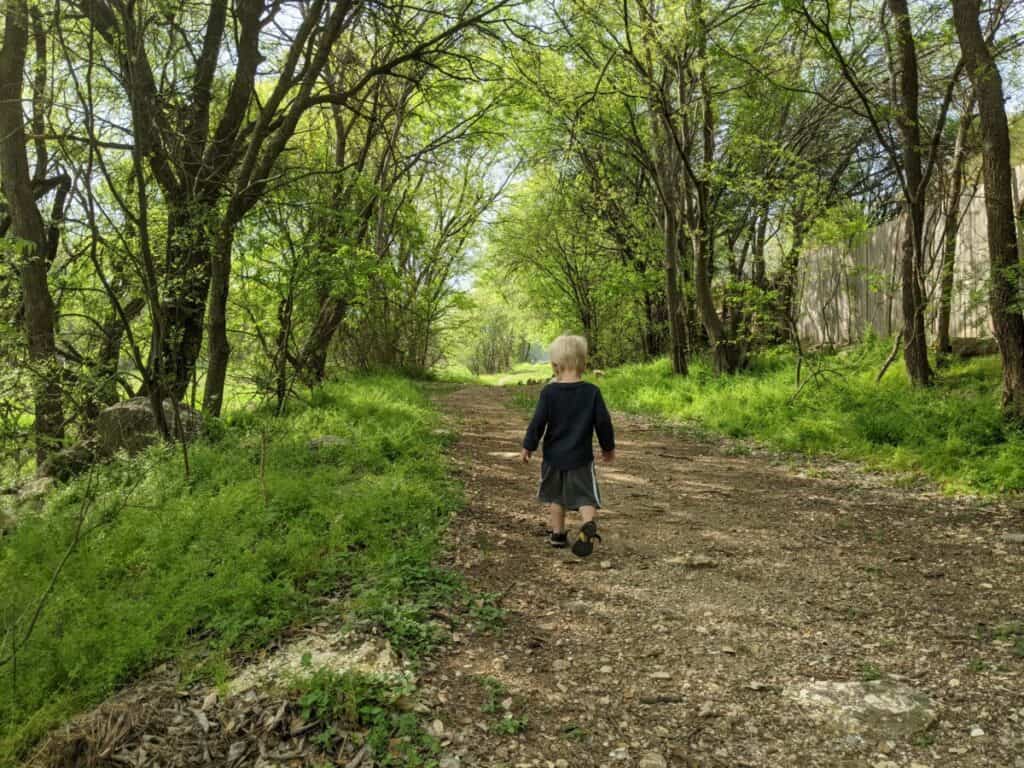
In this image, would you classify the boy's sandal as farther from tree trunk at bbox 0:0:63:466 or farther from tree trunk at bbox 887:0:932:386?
tree trunk at bbox 0:0:63:466

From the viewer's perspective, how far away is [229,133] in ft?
29.0

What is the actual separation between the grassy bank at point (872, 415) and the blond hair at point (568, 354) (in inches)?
167

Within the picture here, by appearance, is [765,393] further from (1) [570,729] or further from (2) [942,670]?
(1) [570,729]

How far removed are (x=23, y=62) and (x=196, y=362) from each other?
525 centimetres

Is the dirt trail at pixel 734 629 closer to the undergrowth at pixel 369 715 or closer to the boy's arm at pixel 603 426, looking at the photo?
the undergrowth at pixel 369 715

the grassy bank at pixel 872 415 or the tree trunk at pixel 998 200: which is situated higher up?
the tree trunk at pixel 998 200

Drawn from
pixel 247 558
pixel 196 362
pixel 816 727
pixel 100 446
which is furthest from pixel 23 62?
pixel 816 727

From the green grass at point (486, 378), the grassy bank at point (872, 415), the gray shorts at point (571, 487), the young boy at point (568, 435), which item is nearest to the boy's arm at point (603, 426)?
the young boy at point (568, 435)

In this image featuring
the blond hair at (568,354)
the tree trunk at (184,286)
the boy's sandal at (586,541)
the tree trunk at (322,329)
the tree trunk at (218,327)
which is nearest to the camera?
the boy's sandal at (586,541)

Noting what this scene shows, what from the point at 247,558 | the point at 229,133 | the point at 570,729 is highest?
the point at 229,133

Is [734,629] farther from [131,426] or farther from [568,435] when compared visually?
[131,426]

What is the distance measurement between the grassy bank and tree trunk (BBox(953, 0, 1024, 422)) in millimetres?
497

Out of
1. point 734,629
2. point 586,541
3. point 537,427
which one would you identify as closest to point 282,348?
point 537,427

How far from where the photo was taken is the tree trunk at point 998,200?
6.76 meters
